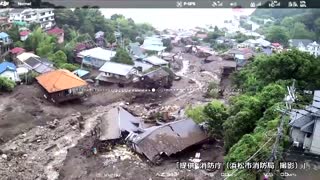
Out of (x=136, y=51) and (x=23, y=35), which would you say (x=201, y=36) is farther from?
(x=23, y=35)

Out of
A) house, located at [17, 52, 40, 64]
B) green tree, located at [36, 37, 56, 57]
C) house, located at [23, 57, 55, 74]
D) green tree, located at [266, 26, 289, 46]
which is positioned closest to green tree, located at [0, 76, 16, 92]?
house, located at [23, 57, 55, 74]

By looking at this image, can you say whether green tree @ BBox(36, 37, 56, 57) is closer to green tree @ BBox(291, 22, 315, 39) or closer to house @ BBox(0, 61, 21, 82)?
house @ BBox(0, 61, 21, 82)

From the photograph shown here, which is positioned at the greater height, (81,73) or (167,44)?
(167,44)

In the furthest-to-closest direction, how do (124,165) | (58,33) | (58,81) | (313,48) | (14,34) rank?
(58,33) → (313,48) → (14,34) → (58,81) → (124,165)

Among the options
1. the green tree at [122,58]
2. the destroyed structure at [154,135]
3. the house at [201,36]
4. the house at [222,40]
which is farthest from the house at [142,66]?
the house at [201,36]

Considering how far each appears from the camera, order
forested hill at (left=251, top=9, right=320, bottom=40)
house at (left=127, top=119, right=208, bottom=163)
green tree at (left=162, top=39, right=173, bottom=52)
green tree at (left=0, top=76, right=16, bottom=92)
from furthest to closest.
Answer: forested hill at (left=251, top=9, right=320, bottom=40), green tree at (left=162, top=39, right=173, bottom=52), green tree at (left=0, top=76, right=16, bottom=92), house at (left=127, top=119, right=208, bottom=163)

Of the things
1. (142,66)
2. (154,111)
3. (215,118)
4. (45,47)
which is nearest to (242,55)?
(142,66)

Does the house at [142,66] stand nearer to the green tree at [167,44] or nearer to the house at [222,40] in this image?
the green tree at [167,44]
